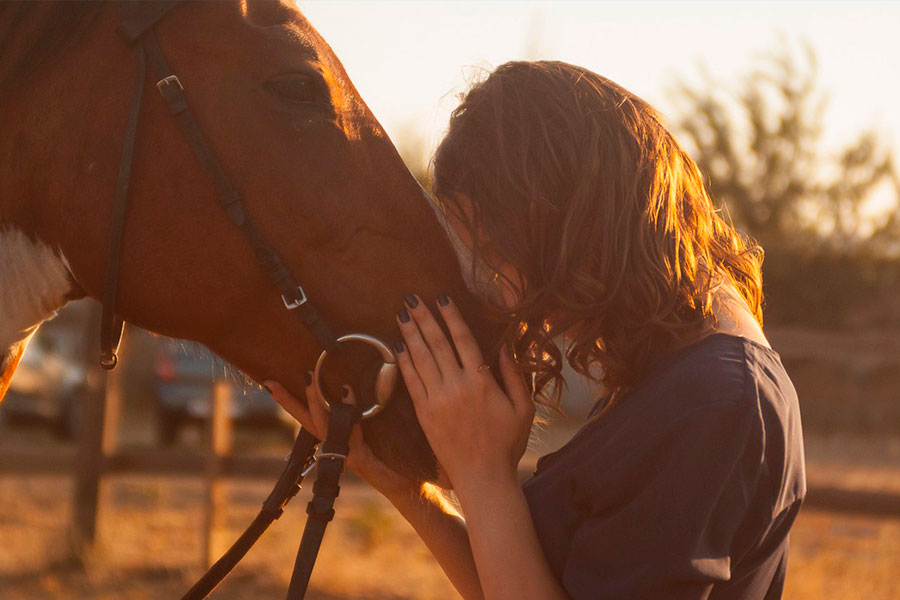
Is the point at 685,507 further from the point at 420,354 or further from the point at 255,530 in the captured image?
the point at 255,530

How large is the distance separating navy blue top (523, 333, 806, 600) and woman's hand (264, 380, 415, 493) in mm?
386

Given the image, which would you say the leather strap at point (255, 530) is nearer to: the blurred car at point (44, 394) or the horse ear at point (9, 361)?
the horse ear at point (9, 361)

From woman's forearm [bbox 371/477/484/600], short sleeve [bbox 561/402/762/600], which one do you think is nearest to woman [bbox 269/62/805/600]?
short sleeve [bbox 561/402/762/600]

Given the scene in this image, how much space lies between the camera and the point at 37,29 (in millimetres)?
1717

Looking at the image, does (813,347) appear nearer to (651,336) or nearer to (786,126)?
(651,336)

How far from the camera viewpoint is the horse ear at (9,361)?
177 centimetres

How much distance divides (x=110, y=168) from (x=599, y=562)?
1.06 metres

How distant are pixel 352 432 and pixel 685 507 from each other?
65 cm

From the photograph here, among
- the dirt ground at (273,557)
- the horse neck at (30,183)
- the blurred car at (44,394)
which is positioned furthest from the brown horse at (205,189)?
the blurred car at (44,394)

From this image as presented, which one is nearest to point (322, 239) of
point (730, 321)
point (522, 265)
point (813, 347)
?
point (522, 265)

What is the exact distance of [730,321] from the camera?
1.56 m

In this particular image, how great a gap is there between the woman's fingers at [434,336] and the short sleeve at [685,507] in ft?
1.17

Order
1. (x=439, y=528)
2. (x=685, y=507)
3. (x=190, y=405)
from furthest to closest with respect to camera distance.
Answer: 1. (x=190, y=405)
2. (x=439, y=528)
3. (x=685, y=507)

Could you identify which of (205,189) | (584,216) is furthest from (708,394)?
(205,189)
